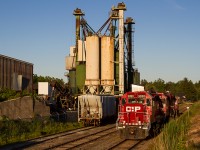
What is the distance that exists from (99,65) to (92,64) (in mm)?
1248

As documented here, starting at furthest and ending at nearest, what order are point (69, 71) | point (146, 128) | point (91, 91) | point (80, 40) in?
1. point (69, 71)
2. point (80, 40)
3. point (91, 91)
4. point (146, 128)

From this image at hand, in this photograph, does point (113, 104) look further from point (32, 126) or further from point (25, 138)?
point (25, 138)

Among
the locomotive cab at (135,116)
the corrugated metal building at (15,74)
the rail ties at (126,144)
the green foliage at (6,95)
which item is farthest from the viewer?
the corrugated metal building at (15,74)

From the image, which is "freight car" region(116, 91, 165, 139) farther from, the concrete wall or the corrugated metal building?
the corrugated metal building

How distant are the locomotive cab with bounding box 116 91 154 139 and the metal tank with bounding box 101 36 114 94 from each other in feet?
105

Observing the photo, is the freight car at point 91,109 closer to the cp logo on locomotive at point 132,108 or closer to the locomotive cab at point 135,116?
the locomotive cab at point 135,116

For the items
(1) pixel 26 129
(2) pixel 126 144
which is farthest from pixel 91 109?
(2) pixel 126 144

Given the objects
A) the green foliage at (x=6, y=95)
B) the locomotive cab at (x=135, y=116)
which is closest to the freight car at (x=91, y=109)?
the green foliage at (x=6, y=95)

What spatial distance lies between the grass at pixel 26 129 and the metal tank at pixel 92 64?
23.5 meters

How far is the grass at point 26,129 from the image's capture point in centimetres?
2269

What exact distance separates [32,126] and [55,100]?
19.3m

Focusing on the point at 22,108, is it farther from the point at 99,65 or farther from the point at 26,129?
the point at 99,65

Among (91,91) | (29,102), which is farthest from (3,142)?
(91,91)

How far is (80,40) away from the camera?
58.9 metres
